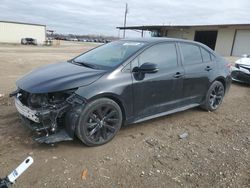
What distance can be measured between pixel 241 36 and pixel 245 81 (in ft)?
63.0

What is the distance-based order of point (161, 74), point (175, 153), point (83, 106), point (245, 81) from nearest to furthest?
point (83, 106), point (175, 153), point (161, 74), point (245, 81)

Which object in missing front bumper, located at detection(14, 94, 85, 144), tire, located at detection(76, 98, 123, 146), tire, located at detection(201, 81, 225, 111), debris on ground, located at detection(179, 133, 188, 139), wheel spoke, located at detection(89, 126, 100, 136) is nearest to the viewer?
missing front bumper, located at detection(14, 94, 85, 144)

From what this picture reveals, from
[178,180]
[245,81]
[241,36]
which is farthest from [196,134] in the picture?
[241,36]

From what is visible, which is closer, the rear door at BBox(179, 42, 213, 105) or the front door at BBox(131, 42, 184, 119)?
the front door at BBox(131, 42, 184, 119)

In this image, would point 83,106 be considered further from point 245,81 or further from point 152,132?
point 245,81

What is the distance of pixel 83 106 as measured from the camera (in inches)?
137

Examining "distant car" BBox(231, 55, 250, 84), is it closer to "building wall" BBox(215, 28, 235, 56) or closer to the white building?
the white building

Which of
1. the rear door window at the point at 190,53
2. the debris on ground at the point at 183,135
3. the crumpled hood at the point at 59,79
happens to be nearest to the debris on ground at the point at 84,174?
the crumpled hood at the point at 59,79

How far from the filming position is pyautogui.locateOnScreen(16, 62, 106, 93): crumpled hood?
350 cm

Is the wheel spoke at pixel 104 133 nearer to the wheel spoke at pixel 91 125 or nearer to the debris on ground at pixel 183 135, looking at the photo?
the wheel spoke at pixel 91 125

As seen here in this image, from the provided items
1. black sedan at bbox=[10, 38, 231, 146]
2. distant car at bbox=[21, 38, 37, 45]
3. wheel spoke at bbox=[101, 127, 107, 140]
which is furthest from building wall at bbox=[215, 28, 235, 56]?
distant car at bbox=[21, 38, 37, 45]

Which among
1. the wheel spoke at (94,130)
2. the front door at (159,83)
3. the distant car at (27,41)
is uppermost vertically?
the front door at (159,83)

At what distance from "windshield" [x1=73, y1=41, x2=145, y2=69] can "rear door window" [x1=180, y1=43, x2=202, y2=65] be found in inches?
38.5

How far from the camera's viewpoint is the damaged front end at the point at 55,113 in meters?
3.42
